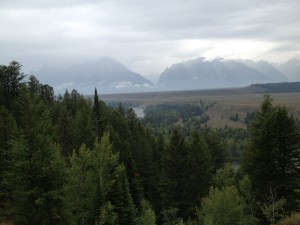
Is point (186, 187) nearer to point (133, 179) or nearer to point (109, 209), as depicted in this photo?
point (133, 179)

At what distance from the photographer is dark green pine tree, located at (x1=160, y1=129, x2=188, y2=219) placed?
177ft

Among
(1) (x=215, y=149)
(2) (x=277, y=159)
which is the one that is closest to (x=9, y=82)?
(1) (x=215, y=149)

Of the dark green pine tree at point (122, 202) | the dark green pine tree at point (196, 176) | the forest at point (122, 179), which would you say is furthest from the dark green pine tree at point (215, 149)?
the dark green pine tree at point (122, 202)

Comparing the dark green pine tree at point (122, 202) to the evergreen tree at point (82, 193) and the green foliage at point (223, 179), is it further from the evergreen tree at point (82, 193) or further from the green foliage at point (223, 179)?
the green foliage at point (223, 179)

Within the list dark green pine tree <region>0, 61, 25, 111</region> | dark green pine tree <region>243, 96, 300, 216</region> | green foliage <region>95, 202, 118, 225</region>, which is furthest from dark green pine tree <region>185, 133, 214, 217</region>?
dark green pine tree <region>0, 61, 25, 111</region>

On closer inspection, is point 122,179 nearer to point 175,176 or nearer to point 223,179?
point 175,176

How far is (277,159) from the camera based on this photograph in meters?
33.7

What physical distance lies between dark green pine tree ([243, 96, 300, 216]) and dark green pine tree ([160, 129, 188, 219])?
66.2 ft

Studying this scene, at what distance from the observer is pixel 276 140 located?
33781 mm

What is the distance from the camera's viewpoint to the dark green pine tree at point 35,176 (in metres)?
28.6

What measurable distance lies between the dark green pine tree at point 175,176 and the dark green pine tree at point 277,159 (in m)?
20.2

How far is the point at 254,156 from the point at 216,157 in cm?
4402

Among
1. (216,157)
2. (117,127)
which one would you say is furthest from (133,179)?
(117,127)

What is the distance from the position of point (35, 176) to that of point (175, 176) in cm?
2887
